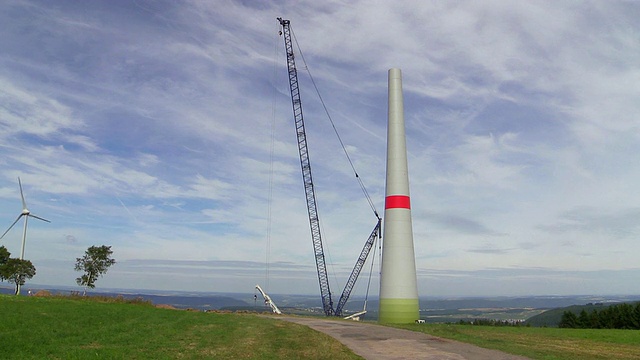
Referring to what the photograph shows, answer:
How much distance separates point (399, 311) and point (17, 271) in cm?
6957

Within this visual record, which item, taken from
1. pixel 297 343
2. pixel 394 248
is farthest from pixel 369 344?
pixel 394 248

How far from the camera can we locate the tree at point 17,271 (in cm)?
8100

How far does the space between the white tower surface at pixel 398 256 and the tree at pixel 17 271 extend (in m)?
64.9

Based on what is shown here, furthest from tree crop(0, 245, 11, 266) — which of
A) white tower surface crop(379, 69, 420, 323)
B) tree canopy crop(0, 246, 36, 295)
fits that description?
white tower surface crop(379, 69, 420, 323)

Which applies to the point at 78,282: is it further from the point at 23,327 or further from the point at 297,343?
the point at 297,343

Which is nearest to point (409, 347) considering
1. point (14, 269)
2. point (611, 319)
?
point (611, 319)

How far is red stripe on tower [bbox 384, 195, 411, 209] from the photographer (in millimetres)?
52125

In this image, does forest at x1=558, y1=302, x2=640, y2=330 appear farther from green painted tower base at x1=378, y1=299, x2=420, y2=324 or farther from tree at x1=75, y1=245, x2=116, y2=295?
tree at x1=75, y1=245, x2=116, y2=295

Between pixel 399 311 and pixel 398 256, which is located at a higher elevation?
pixel 398 256

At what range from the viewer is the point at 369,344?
90.8 feet

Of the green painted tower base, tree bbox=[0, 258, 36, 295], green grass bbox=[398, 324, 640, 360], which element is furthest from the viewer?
tree bbox=[0, 258, 36, 295]

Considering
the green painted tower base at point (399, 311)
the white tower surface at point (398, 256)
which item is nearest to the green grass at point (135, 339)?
the green painted tower base at point (399, 311)

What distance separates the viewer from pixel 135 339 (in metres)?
25.0

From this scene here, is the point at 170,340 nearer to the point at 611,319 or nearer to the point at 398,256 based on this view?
the point at 398,256
